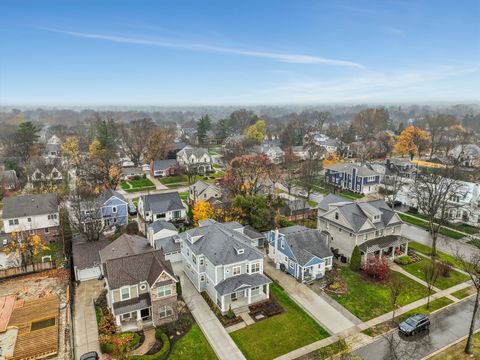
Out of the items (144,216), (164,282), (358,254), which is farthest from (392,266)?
(144,216)

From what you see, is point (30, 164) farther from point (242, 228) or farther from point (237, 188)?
point (242, 228)

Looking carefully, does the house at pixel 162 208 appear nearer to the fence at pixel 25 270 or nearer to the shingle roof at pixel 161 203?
the shingle roof at pixel 161 203

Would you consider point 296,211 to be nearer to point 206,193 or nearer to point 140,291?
point 206,193

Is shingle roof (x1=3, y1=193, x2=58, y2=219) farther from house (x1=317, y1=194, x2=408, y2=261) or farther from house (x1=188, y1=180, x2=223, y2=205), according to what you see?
house (x1=317, y1=194, x2=408, y2=261)

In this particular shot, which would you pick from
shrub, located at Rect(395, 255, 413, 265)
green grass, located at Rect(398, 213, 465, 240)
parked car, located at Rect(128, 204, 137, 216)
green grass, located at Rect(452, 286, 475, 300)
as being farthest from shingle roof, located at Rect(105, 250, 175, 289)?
green grass, located at Rect(398, 213, 465, 240)

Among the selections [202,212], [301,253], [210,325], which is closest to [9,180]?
[202,212]

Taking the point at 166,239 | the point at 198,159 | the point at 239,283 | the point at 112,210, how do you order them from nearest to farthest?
the point at 239,283 → the point at 166,239 → the point at 112,210 → the point at 198,159

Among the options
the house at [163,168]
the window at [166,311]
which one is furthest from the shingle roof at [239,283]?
the house at [163,168]
